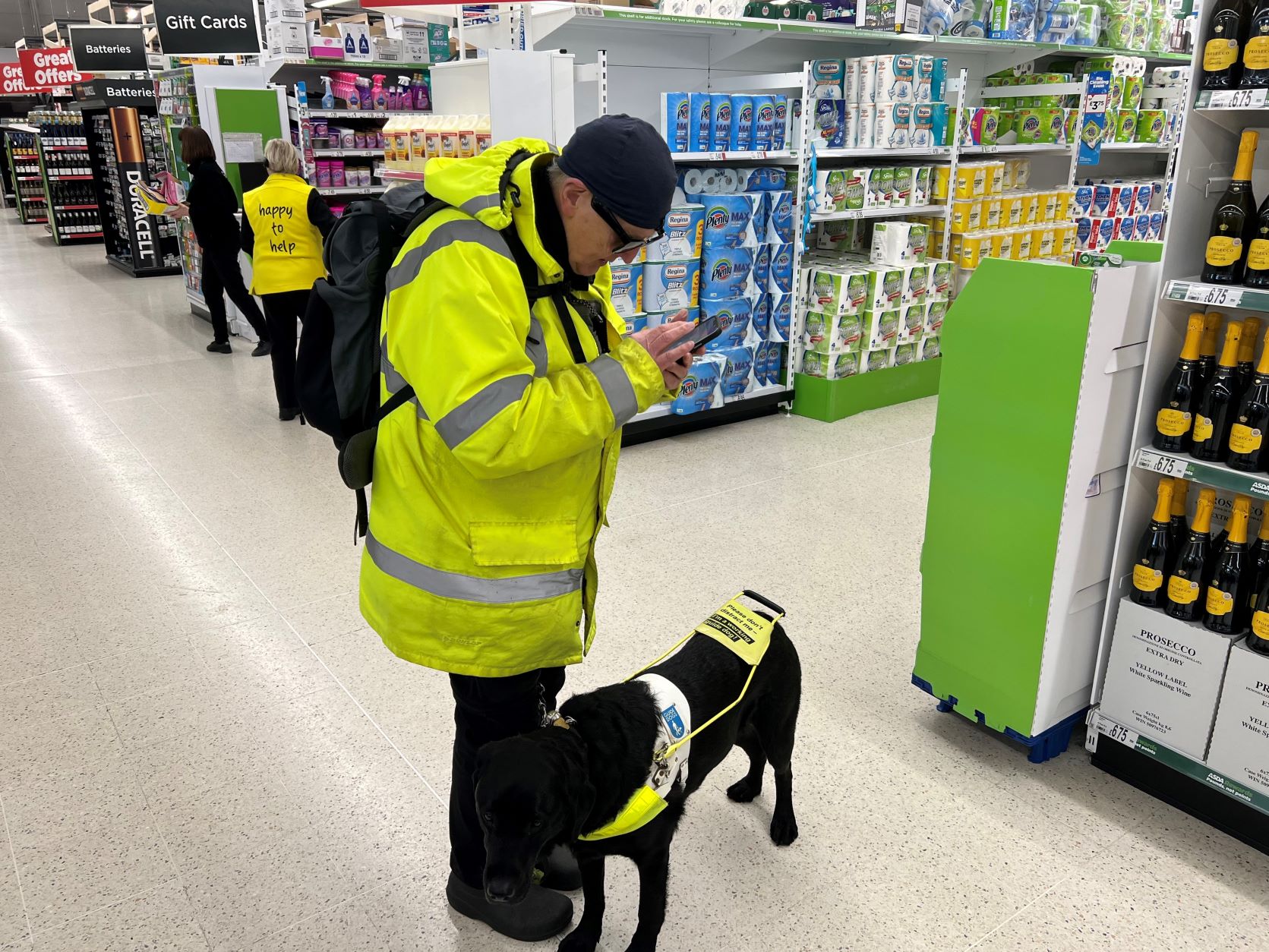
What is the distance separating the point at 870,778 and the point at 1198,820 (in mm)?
788

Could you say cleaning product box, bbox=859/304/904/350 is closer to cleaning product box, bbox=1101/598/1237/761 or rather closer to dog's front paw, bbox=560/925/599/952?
cleaning product box, bbox=1101/598/1237/761

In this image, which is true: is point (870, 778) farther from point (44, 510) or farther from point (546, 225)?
point (44, 510)

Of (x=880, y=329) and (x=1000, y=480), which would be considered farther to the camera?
(x=880, y=329)

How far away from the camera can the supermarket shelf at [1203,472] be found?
2045mm

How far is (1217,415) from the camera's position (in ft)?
7.04

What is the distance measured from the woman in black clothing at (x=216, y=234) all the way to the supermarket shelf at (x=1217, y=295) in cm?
522

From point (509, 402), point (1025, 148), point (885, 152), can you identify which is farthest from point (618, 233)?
point (1025, 148)

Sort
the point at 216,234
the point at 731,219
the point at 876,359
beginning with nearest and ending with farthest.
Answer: the point at 731,219 → the point at 876,359 → the point at 216,234

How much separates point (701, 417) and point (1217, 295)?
3291 mm

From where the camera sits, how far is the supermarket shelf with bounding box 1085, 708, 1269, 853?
7.13ft

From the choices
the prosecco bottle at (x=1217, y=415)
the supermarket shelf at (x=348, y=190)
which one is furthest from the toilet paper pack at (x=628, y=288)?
the supermarket shelf at (x=348, y=190)

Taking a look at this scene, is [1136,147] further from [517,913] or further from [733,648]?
[517,913]

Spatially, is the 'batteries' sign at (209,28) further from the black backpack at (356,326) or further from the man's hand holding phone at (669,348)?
→ the man's hand holding phone at (669,348)

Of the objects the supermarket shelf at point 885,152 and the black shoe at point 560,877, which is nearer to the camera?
the black shoe at point 560,877
